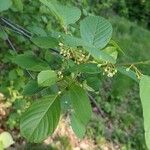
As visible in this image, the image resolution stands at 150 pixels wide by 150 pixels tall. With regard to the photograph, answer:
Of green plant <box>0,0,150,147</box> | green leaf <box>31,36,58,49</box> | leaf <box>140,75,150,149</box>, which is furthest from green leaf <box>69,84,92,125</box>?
leaf <box>140,75,150,149</box>

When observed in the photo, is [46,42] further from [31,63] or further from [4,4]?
[4,4]

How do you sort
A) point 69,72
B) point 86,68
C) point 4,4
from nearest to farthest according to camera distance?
point 86,68 → point 69,72 → point 4,4

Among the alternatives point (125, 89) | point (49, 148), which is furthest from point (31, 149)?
point (125, 89)

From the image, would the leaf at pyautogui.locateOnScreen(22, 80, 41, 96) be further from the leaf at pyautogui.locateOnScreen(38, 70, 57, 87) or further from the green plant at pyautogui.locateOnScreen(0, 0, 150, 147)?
the leaf at pyautogui.locateOnScreen(38, 70, 57, 87)

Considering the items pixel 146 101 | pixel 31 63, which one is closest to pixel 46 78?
pixel 31 63

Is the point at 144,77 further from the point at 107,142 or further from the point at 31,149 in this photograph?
the point at 107,142

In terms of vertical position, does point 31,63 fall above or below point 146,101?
below
